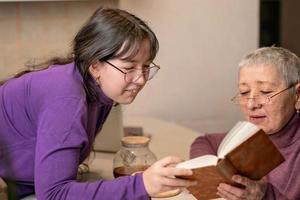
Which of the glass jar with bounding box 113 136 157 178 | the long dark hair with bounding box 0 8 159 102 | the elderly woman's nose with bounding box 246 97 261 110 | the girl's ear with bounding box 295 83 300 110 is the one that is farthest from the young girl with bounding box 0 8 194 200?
the girl's ear with bounding box 295 83 300 110

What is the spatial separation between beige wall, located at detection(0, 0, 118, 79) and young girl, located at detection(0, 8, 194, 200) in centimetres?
135

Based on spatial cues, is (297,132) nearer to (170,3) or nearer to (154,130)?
(154,130)

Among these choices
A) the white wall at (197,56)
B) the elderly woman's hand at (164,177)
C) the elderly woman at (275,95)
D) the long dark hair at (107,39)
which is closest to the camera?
the elderly woman's hand at (164,177)

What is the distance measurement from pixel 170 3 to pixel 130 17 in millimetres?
1361

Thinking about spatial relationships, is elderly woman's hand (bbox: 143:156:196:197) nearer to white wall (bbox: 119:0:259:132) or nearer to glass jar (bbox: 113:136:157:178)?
glass jar (bbox: 113:136:157:178)

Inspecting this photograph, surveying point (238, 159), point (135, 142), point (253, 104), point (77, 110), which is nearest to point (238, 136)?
point (238, 159)

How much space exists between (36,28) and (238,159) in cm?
182

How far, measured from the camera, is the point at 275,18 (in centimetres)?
449

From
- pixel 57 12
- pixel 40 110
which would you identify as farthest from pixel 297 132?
pixel 57 12

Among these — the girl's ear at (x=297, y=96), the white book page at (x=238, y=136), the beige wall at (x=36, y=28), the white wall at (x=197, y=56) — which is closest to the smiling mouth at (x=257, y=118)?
the girl's ear at (x=297, y=96)

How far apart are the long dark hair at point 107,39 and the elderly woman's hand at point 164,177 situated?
266 mm

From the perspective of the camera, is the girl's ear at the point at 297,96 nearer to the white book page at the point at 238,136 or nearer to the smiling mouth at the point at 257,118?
the smiling mouth at the point at 257,118

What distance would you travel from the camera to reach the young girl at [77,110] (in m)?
1.05

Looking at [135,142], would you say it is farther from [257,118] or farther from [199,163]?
[199,163]
